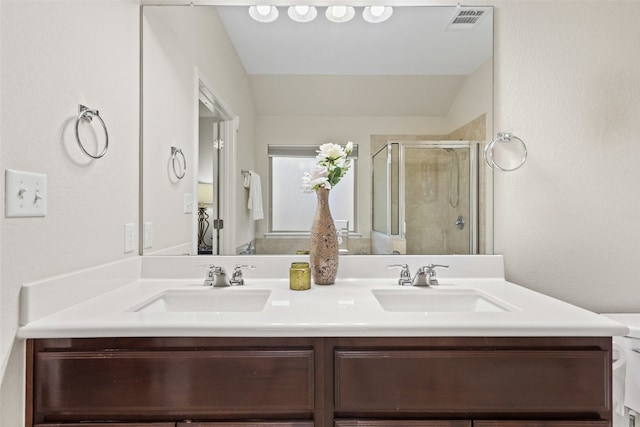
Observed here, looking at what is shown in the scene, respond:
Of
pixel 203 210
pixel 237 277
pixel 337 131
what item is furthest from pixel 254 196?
pixel 337 131

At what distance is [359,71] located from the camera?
158 cm

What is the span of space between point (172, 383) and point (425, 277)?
938 millimetres

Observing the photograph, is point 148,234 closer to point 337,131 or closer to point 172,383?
point 172,383

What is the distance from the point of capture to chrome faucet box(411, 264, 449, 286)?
1.38 m

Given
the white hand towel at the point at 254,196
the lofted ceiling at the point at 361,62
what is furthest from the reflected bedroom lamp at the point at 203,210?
the lofted ceiling at the point at 361,62

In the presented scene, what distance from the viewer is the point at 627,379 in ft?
4.40

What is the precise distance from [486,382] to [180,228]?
50.6 inches

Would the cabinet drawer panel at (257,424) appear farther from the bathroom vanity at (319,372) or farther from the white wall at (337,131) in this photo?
the white wall at (337,131)

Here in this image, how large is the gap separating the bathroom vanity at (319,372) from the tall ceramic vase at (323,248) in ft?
1.48

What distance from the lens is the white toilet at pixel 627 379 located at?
1312 mm

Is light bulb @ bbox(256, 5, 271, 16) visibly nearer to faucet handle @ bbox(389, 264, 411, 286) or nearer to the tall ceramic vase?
the tall ceramic vase

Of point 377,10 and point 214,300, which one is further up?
point 377,10

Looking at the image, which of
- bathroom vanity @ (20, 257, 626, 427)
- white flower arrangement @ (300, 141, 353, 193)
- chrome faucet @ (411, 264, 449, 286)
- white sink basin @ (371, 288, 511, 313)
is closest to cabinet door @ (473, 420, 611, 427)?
bathroom vanity @ (20, 257, 626, 427)

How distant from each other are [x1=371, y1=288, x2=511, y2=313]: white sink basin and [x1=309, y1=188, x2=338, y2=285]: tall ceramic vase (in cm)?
19
